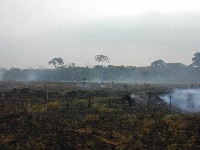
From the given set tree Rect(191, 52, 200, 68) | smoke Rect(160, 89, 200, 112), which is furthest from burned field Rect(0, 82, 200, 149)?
tree Rect(191, 52, 200, 68)

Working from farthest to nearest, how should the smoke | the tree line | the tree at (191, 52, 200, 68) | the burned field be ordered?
the tree at (191, 52, 200, 68) → the tree line → the smoke → the burned field

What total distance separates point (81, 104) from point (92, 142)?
55.5 feet

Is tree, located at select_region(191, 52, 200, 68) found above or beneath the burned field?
above

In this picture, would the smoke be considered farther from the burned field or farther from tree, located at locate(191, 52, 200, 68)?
tree, located at locate(191, 52, 200, 68)

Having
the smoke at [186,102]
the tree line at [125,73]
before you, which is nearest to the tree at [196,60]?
the tree line at [125,73]

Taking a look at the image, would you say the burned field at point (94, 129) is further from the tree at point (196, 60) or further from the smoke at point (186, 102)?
the tree at point (196, 60)

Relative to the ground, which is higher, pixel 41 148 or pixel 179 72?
pixel 179 72

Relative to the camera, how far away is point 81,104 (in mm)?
37656

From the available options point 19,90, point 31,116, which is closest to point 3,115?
point 31,116

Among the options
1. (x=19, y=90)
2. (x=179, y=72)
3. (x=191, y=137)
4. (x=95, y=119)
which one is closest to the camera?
(x=191, y=137)

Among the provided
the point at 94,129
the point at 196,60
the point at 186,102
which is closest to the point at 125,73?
the point at 196,60

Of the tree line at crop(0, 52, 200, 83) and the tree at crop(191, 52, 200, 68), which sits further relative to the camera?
the tree at crop(191, 52, 200, 68)

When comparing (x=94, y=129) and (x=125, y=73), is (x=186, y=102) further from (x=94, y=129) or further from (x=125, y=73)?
(x=125, y=73)

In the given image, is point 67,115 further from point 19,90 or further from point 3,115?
point 19,90
